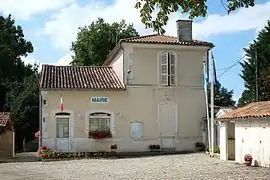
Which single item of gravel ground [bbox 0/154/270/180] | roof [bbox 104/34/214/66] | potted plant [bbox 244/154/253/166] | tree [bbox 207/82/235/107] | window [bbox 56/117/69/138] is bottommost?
gravel ground [bbox 0/154/270/180]

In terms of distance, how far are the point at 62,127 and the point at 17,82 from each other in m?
15.3

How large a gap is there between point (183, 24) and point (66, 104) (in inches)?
331

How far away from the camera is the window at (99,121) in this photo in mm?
25500

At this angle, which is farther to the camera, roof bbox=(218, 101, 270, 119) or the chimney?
the chimney

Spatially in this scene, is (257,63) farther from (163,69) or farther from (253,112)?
(253,112)

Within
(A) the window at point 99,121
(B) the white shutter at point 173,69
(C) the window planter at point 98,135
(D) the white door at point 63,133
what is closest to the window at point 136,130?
(A) the window at point 99,121

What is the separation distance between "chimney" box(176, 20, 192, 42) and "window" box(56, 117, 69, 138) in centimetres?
816

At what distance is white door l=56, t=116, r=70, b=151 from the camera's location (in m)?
25.0

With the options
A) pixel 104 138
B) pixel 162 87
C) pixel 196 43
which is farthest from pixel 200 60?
pixel 104 138

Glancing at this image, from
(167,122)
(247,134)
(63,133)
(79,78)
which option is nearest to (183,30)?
(167,122)

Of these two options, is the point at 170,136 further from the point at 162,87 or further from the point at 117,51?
the point at 117,51

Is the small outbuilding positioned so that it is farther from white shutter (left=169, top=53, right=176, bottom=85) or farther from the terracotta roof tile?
the terracotta roof tile

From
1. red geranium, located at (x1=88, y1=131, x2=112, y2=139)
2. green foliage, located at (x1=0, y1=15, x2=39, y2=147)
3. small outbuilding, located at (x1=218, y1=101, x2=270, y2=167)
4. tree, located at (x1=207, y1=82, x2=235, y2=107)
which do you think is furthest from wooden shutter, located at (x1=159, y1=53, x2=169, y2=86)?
tree, located at (x1=207, y1=82, x2=235, y2=107)

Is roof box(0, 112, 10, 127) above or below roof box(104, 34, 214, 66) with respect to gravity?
below
